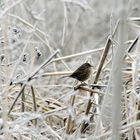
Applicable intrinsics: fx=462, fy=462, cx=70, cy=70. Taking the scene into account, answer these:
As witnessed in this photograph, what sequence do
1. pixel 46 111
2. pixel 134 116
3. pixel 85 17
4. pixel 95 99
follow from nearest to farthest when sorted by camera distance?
pixel 134 116 → pixel 95 99 → pixel 46 111 → pixel 85 17

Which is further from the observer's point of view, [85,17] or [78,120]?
[85,17]

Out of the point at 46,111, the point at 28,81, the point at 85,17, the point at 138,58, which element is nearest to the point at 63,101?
the point at 46,111

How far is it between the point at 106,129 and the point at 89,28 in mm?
2143

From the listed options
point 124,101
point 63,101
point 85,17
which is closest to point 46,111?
point 63,101

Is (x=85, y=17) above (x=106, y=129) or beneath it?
above

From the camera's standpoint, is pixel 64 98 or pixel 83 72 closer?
pixel 83 72

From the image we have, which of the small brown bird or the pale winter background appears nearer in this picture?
the pale winter background

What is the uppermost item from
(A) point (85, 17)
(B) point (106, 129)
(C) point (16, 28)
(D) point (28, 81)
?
(A) point (85, 17)

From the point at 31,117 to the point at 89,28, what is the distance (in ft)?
7.01

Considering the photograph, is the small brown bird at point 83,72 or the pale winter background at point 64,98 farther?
the small brown bird at point 83,72

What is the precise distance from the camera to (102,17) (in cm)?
301

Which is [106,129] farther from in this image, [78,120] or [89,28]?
[89,28]

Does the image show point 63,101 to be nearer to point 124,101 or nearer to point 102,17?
point 124,101

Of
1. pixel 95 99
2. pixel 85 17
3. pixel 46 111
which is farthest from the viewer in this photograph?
pixel 85 17
